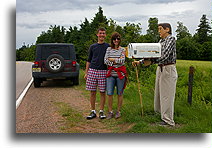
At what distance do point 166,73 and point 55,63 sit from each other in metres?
5.10

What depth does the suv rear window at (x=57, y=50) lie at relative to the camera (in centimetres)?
940

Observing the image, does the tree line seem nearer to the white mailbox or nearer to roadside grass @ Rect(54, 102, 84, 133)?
the white mailbox

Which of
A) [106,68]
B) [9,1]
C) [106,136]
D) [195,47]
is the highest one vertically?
[9,1]

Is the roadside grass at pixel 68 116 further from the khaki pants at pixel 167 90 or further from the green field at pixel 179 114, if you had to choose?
the khaki pants at pixel 167 90

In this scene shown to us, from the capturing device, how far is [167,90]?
15.0 ft

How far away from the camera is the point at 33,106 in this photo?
648 centimetres

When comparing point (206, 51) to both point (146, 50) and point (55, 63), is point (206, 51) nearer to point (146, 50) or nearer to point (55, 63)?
point (146, 50)

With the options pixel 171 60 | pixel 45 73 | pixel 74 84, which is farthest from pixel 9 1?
pixel 74 84

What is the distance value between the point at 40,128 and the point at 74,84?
17.5 ft

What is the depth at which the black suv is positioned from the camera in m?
8.81

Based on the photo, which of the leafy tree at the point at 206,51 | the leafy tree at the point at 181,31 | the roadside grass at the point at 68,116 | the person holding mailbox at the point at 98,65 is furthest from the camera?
the leafy tree at the point at 206,51

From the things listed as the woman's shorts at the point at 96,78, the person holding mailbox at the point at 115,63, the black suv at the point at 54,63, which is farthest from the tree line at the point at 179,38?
the woman's shorts at the point at 96,78

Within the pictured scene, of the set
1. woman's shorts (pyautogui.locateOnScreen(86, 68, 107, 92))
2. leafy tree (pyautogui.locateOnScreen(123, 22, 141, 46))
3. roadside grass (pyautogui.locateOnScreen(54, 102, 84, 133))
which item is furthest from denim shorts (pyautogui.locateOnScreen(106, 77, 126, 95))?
leafy tree (pyautogui.locateOnScreen(123, 22, 141, 46))

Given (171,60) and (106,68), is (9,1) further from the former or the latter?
(171,60)
